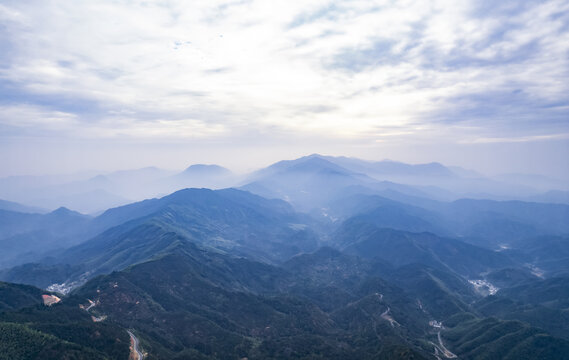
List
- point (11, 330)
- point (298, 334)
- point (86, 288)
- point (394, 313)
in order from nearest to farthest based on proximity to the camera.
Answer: point (11, 330) → point (298, 334) → point (86, 288) → point (394, 313)

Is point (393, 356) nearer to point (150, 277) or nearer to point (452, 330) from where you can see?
point (452, 330)

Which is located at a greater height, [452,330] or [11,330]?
[11,330]

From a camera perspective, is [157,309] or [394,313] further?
[394,313]

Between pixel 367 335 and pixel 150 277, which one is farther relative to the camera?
pixel 150 277

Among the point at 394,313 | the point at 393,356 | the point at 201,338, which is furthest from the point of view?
the point at 394,313

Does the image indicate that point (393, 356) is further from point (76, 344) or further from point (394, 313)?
point (76, 344)

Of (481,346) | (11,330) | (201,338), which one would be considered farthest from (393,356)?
(11,330)

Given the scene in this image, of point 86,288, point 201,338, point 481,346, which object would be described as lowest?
point 481,346

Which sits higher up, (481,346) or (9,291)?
(9,291)

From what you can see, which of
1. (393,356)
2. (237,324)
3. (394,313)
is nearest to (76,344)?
(237,324)
